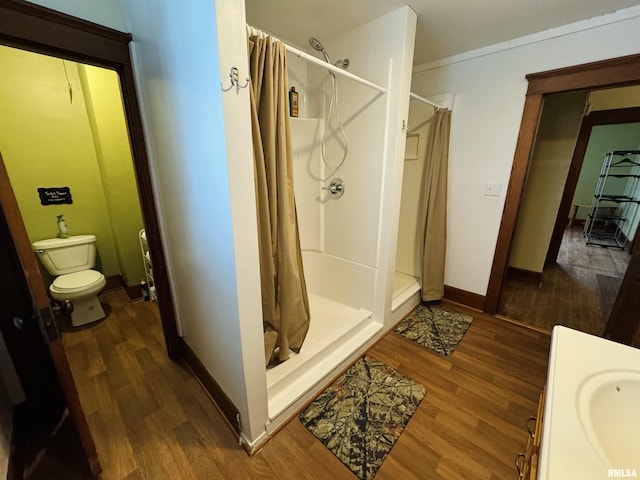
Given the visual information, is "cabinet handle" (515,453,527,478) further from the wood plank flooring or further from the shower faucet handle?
the shower faucet handle

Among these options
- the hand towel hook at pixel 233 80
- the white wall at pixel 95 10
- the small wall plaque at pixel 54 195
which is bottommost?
the small wall plaque at pixel 54 195

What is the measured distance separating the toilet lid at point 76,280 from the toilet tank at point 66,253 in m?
0.09

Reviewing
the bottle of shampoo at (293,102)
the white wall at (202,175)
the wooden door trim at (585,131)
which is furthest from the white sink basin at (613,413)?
the wooden door trim at (585,131)

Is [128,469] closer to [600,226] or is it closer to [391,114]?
[391,114]

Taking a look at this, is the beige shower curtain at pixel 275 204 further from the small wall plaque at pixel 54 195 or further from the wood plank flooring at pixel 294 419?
the small wall plaque at pixel 54 195

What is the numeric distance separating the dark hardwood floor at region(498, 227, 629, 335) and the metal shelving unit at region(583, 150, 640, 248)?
1131mm

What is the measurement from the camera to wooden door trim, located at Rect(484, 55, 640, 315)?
5.16 ft

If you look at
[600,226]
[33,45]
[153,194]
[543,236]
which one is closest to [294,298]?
[153,194]

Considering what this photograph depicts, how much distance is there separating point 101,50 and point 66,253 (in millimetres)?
1892

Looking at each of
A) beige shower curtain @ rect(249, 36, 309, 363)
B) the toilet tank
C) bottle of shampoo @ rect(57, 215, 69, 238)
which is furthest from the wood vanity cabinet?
bottle of shampoo @ rect(57, 215, 69, 238)

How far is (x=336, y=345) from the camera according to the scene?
5.71 feet

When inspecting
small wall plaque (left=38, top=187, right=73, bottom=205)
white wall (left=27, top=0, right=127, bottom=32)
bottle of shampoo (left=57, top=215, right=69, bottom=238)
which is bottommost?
bottle of shampoo (left=57, top=215, right=69, bottom=238)

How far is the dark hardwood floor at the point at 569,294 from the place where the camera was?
2.27 metres

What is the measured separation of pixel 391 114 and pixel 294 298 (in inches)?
54.1
